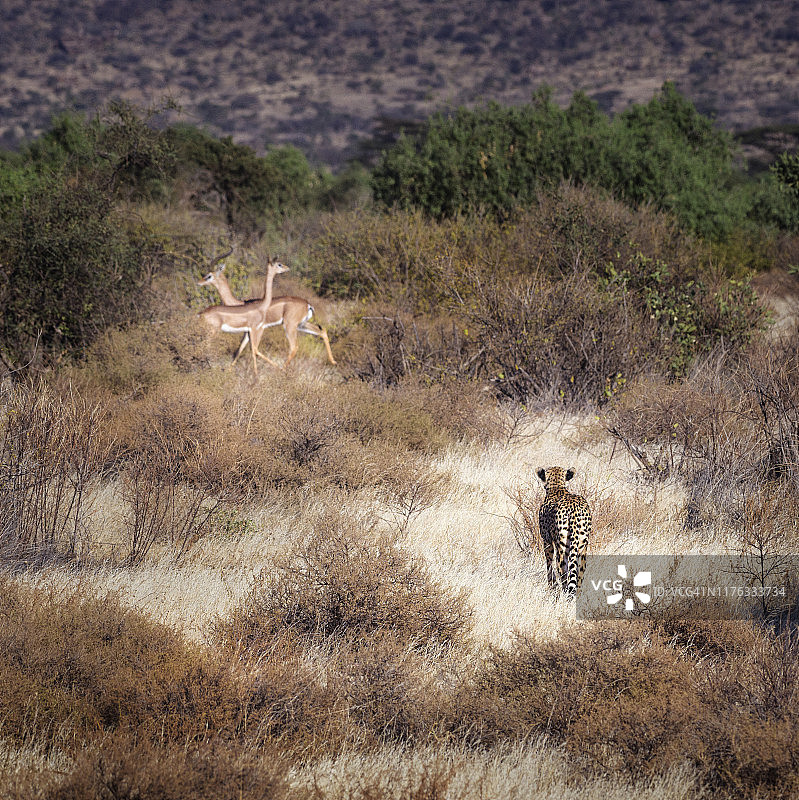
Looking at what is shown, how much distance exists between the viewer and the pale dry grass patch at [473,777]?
3.47m

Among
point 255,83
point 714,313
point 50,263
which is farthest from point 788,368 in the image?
point 255,83

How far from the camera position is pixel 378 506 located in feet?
22.2

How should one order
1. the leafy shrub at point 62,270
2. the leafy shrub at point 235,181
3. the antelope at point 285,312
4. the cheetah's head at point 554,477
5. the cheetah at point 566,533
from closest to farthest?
1. the cheetah at point 566,533
2. the cheetah's head at point 554,477
3. the leafy shrub at point 62,270
4. the antelope at point 285,312
5. the leafy shrub at point 235,181

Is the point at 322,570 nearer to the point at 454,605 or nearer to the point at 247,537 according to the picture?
the point at 454,605

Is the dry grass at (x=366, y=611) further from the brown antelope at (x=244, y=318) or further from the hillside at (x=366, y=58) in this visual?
the hillside at (x=366, y=58)

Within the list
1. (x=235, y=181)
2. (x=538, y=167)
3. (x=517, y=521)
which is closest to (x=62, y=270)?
(x=517, y=521)

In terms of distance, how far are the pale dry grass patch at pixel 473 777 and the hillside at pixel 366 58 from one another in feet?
261

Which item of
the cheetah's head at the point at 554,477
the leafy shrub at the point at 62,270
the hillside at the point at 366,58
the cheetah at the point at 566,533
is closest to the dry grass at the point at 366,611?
the cheetah at the point at 566,533

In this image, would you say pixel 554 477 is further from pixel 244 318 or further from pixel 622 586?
pixel 244 318

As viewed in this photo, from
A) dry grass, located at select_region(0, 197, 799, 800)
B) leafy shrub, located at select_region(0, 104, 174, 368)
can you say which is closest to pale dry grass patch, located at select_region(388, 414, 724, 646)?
dry grass, located at select_region(0, 197, 799, 800)

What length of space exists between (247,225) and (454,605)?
17729mm

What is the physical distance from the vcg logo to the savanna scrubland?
37cm

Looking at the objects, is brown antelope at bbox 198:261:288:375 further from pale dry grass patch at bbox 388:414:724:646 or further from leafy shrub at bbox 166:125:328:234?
leafy shrub at bbox 166:125:328:234

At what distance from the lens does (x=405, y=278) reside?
12594mm
